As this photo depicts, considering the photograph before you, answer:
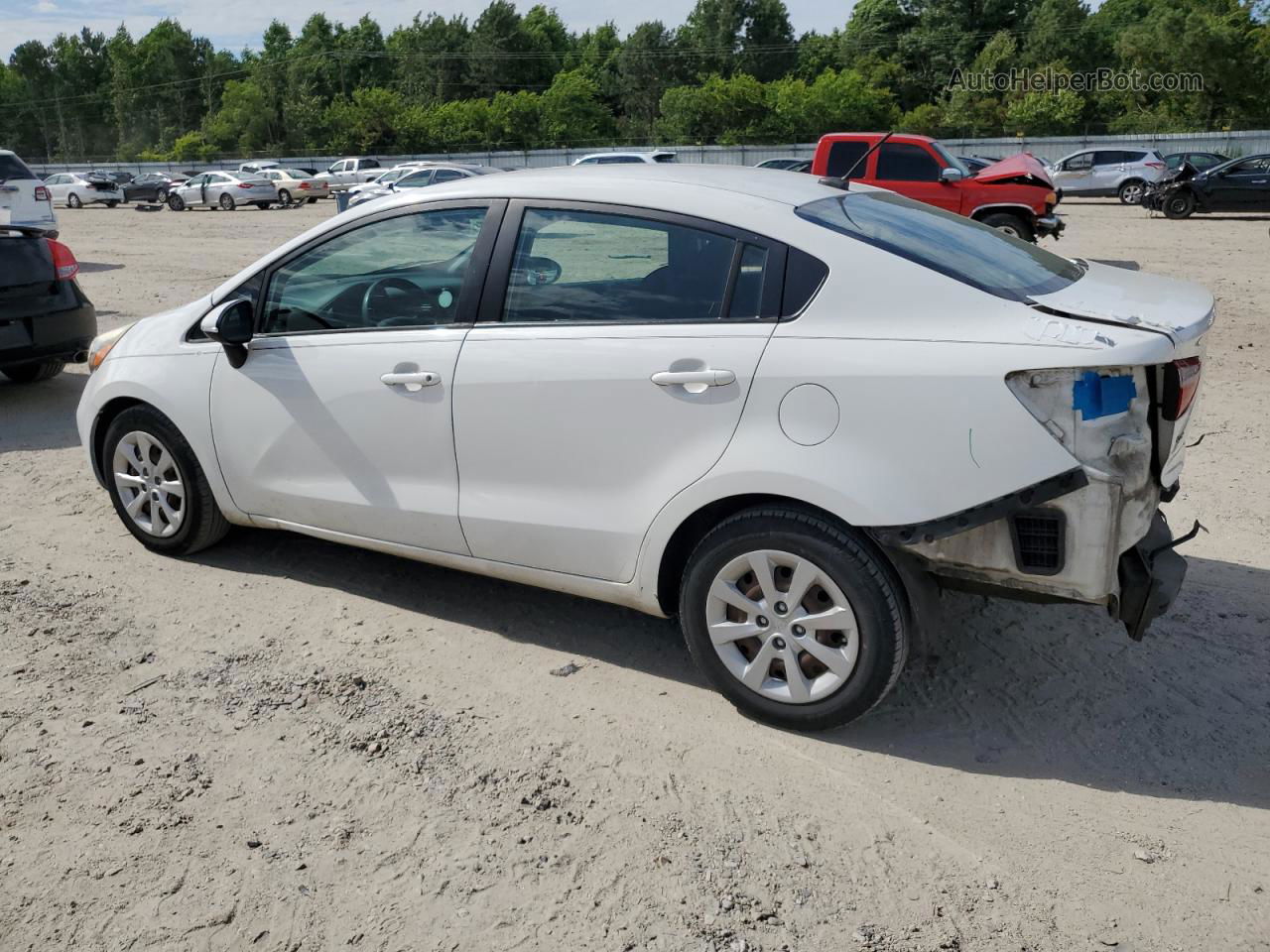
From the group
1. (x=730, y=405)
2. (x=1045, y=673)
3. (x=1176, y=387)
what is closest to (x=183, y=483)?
(x=730, y=405)

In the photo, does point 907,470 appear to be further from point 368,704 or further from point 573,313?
point 368,704

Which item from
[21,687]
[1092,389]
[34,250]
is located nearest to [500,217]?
[1092,389]

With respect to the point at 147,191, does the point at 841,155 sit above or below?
below

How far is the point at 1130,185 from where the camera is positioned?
3041 cm

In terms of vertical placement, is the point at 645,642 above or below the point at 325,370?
below

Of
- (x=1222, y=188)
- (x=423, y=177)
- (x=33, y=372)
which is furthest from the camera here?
(x=423, y=177)

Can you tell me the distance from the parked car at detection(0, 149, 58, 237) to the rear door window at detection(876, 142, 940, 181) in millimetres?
12275

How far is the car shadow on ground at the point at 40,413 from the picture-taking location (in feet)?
24.3

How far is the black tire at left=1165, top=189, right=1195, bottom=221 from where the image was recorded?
24.1 m

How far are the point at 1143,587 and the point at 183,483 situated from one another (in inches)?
150

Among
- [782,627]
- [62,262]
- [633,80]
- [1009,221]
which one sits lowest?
[782,627]

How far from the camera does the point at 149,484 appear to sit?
5.05 meters

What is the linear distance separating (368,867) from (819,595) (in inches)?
59.5

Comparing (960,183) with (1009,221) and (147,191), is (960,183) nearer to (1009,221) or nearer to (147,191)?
(1009,221)
